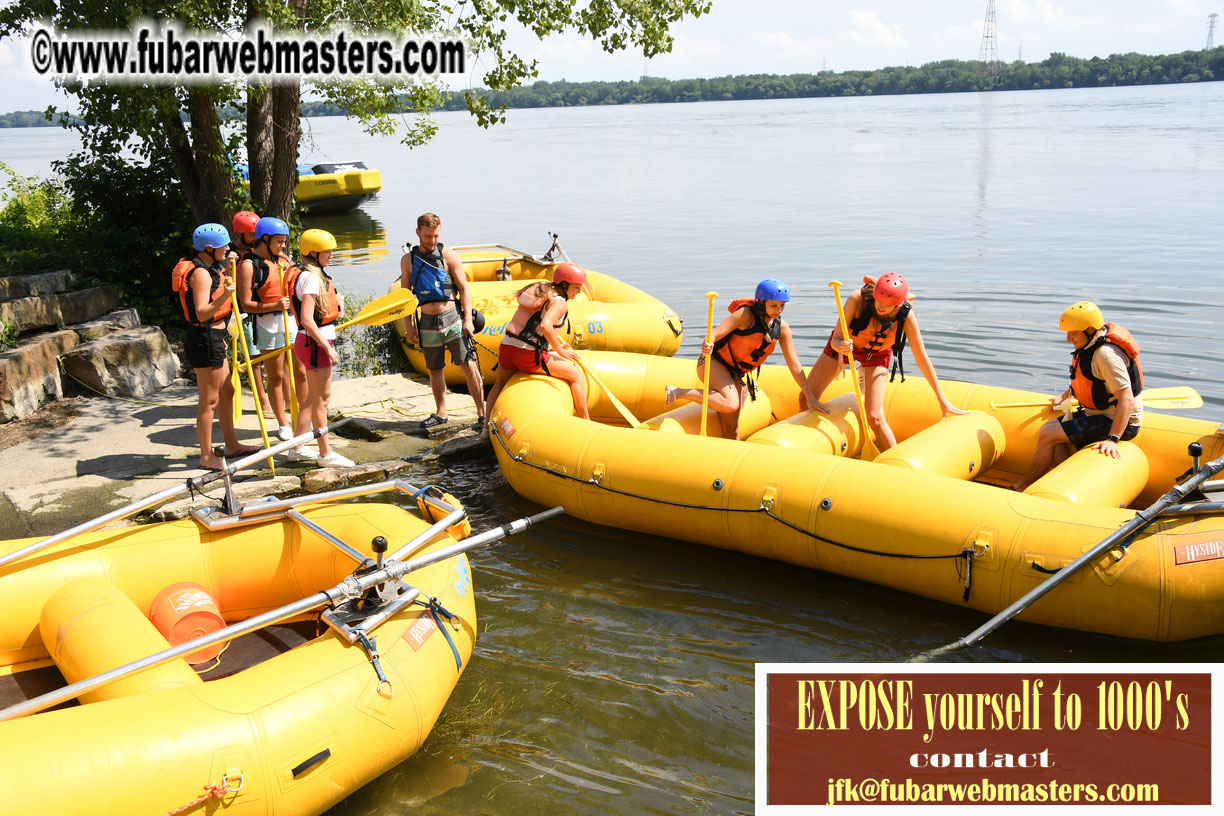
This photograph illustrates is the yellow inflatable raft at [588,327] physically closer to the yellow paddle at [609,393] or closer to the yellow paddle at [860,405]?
the yellow paddle at [609,393]

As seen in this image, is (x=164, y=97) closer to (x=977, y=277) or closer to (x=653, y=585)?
(x=653, y=585)

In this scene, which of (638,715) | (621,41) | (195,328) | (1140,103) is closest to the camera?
(638,715)

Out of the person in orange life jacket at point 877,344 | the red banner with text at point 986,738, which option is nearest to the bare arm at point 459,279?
the person in orange life jacket at point 877,344

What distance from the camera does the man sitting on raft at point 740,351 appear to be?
6.04 m

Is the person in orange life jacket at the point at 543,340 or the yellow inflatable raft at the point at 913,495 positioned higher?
the person in orange life jacket at the point at 543,340

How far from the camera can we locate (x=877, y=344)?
6.03 metres

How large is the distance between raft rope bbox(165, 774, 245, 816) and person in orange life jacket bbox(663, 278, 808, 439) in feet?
12.4

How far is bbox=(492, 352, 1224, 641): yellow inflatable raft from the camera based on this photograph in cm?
432

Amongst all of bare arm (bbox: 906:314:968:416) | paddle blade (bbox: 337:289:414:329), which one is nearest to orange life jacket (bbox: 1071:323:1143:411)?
bare arm (bbox: 906:314:968:416)

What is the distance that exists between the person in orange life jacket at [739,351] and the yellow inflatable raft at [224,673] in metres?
2.42

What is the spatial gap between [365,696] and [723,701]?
1.66 metres

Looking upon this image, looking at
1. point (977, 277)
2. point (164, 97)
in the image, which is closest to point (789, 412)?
point (164, 97)

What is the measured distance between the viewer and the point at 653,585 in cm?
544

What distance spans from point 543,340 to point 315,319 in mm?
1513
